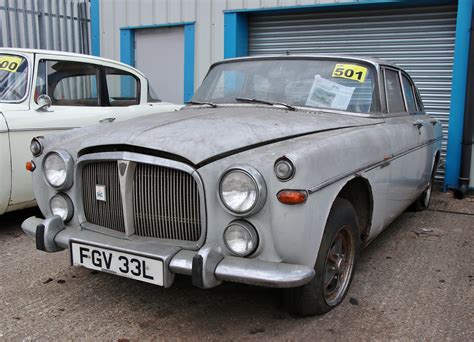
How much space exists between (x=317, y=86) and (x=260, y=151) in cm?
131

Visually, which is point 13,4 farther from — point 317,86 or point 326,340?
point 326,340

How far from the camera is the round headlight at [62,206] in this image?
9.86 ft

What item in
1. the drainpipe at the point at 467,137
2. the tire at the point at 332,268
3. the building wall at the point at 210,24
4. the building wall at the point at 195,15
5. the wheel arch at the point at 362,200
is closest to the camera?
the tire at the point at 332,268

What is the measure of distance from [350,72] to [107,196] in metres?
2.11

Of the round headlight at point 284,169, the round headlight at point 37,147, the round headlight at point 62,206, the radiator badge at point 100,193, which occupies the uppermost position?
the round headlight at point 284,169

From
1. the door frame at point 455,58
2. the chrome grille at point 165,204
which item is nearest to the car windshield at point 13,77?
the chrome grille at point 165,204

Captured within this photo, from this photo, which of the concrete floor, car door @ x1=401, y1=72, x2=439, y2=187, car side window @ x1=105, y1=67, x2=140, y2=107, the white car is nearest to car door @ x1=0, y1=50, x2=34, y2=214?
the white car

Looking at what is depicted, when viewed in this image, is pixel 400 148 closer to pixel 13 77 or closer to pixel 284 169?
pixel 284 169

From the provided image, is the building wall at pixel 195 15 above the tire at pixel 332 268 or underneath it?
above

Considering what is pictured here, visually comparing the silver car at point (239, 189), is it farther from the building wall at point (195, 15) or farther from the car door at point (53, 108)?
the building wall at point (195, 15)

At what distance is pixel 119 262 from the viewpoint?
2.63 m

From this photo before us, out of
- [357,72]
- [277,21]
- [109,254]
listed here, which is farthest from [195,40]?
[109,254]

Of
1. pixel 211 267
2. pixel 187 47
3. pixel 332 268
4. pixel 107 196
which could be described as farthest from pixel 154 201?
pixel 187 47

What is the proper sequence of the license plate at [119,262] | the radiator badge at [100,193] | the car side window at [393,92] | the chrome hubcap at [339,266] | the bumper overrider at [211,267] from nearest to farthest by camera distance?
the bumper overrider at [211,267] → the license plate at [119,262] → the radiator badge at [100,193] → the chrome hubcap at [339,266] → the car side window at [393,92]
